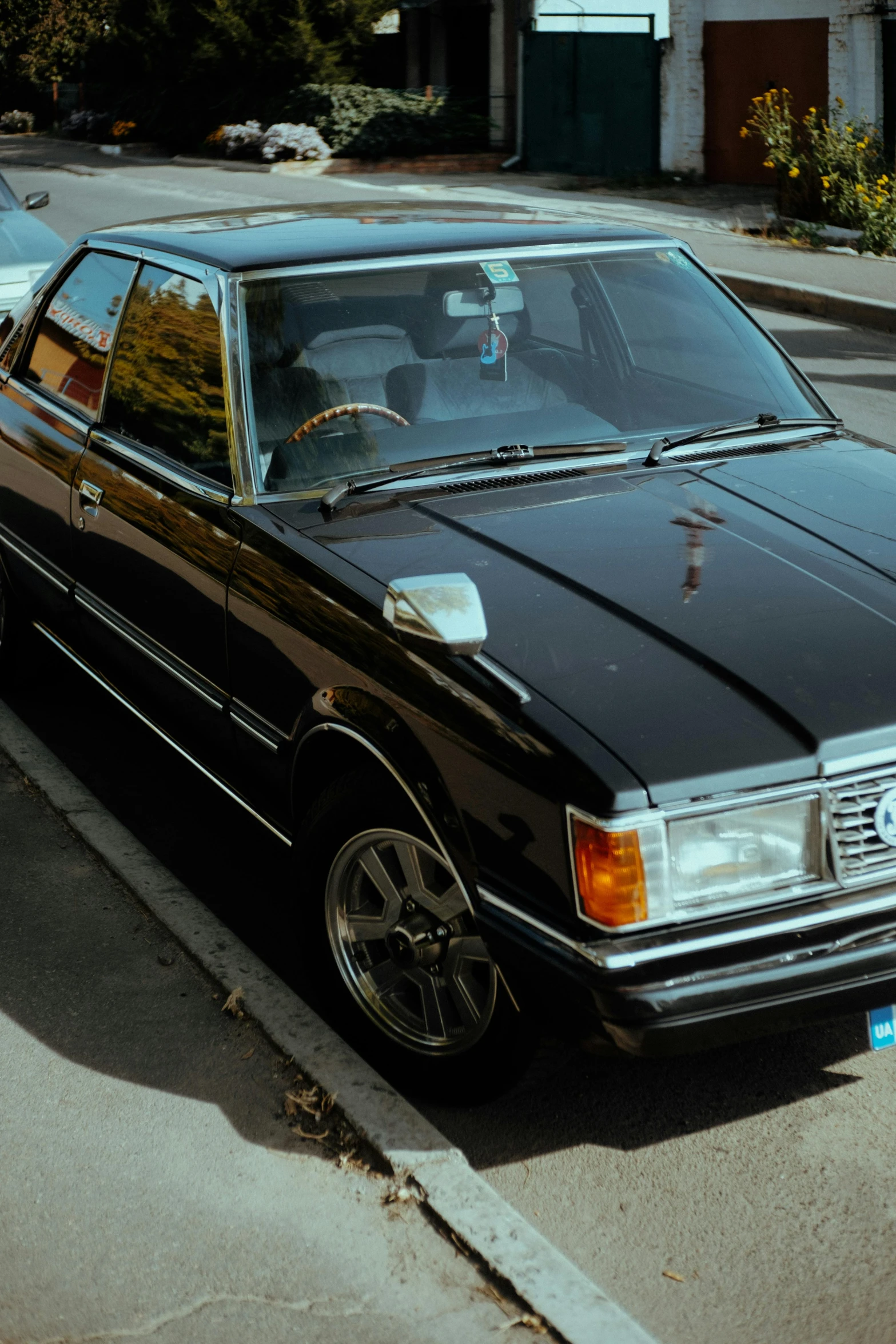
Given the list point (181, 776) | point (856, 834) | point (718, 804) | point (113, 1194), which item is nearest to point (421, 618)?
point (718, 804)

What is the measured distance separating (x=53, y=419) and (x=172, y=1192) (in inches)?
109

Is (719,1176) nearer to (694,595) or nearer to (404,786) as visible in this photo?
(404,786)

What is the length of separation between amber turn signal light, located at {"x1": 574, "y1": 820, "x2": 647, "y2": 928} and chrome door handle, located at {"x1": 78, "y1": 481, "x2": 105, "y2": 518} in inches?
93.5

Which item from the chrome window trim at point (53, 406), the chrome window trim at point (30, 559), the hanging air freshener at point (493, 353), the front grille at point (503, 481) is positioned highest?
the hanging air freshener at point (493, 353)

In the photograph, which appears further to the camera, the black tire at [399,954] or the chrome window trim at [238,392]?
the chrome window trim at [238,392]

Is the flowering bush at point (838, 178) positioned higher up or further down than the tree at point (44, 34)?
further down

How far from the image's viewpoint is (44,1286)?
2785 millimetres

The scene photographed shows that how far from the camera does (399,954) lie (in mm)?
3205

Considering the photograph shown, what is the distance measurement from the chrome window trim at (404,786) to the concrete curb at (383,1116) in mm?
499

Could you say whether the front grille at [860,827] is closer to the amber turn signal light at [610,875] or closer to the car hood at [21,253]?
the amber turn signal light at [610,875]

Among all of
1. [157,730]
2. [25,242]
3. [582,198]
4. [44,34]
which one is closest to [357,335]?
[157,730]

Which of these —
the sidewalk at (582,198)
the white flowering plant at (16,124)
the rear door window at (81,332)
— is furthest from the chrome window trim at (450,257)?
the white flowering plant at (16,124)

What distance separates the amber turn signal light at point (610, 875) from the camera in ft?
8.49

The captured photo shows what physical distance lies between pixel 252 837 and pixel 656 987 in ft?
7.46
